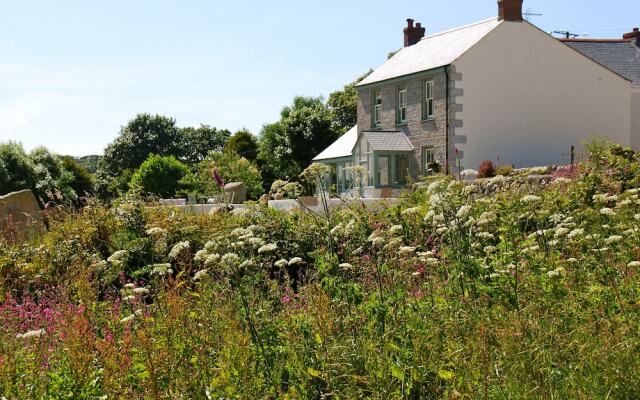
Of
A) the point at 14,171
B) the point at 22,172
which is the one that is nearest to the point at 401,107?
the point at 22,172

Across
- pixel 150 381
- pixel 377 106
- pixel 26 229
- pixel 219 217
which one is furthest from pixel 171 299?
pixel 377 106

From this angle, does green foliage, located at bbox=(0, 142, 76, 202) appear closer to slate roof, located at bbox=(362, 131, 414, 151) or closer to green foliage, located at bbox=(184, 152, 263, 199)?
green foliage, located at bbox=(184, 152, 263, 199)

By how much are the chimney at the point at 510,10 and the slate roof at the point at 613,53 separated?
6.35m

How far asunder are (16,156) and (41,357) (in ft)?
109

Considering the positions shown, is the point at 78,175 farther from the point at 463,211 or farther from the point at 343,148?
the point at 463,211

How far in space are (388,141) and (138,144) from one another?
39.1 m

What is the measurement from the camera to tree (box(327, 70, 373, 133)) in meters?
52.6

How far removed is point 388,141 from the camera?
1266 inches

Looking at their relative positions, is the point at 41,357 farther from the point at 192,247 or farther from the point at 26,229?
the point at 26,229

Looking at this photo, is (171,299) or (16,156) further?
(16,156)

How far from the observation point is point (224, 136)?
7712cm

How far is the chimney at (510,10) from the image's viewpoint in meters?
29.1

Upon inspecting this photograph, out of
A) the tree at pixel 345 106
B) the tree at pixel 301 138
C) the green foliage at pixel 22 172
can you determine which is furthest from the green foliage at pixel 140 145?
the green foliage at pixel 22 172

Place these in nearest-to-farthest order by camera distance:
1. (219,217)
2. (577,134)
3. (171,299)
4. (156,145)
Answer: (171,299)
(219,217)
(577,134)
(156,145)
